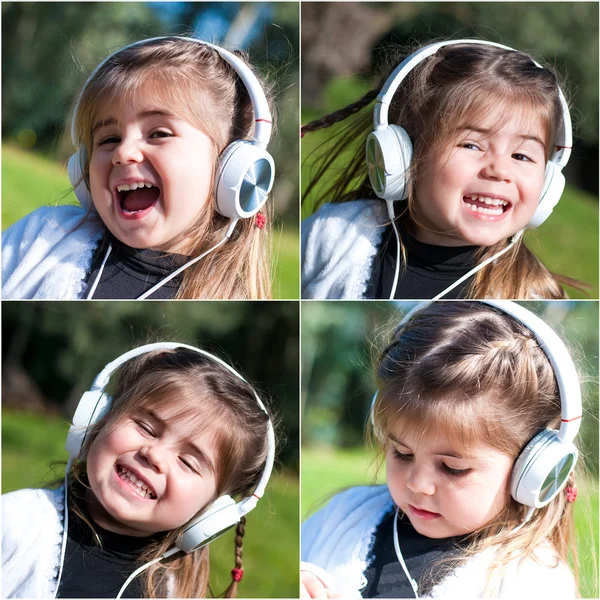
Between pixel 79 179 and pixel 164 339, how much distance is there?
0.53 metres

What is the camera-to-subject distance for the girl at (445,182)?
5.80 feet

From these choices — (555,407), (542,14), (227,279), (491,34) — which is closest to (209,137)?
(227,279)

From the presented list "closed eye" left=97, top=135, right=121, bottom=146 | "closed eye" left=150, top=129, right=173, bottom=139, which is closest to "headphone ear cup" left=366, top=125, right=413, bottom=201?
"closed eye" left=150, top=129, right=173, bottom=139

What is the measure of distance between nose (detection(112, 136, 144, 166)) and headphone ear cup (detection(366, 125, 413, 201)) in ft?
1.72

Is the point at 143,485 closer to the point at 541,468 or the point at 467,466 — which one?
the point at 467,466

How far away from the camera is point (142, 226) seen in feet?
5.80

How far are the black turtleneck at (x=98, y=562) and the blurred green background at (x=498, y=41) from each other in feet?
2.98

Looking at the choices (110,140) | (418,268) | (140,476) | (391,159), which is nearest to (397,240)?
(418,268)

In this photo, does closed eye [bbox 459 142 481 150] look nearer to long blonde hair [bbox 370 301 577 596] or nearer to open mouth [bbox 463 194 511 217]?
open mouth [bbox 463 194 511 217]

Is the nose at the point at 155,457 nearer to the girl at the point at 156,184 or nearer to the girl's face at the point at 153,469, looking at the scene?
the girl's face at the point at 153,469

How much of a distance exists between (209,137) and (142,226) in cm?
25

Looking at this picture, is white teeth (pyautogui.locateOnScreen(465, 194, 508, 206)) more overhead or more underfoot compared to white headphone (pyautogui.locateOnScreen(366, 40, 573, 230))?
more underfoot

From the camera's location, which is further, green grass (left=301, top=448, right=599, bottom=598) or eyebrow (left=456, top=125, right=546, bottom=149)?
green grass (left=301, top=448, right=599, bottom=598)

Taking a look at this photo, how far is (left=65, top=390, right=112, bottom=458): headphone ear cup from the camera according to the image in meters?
1.80
